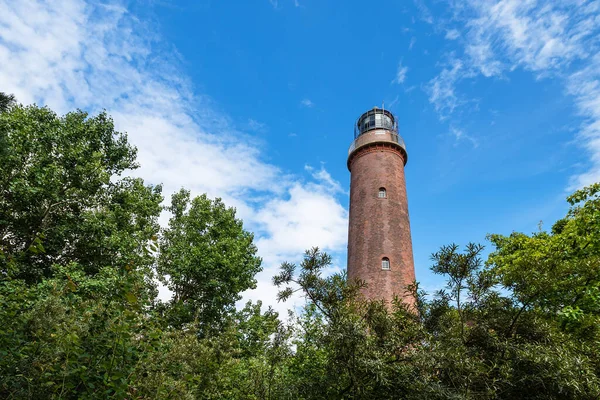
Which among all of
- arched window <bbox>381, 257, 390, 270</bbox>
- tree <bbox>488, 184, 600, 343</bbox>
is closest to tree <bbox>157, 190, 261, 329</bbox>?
arched window <bbox>381, 257, 390, 270</bbox>

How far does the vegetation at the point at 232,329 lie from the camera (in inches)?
127

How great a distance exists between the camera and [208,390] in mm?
9055

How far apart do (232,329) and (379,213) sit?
9.49m

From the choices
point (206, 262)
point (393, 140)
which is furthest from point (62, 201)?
point (393, 140)

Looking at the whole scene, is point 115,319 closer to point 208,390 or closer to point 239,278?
point 208,390

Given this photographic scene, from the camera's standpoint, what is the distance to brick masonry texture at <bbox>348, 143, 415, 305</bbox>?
1662 cm

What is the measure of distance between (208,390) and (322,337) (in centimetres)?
517

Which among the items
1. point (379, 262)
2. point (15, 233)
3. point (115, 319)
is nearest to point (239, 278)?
point (379, 262)

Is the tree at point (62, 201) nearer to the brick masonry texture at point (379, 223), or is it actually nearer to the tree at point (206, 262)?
the tree at point (206, 262)

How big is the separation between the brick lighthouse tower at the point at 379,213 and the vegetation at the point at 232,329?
611 centimetres

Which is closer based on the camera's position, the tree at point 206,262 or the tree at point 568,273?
the tree at point 568,273

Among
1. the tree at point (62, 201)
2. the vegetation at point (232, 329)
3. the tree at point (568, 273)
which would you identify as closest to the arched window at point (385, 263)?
the tree at point (568, 273)

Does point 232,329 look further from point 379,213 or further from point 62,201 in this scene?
point 379,213

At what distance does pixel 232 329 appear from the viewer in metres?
12.0
